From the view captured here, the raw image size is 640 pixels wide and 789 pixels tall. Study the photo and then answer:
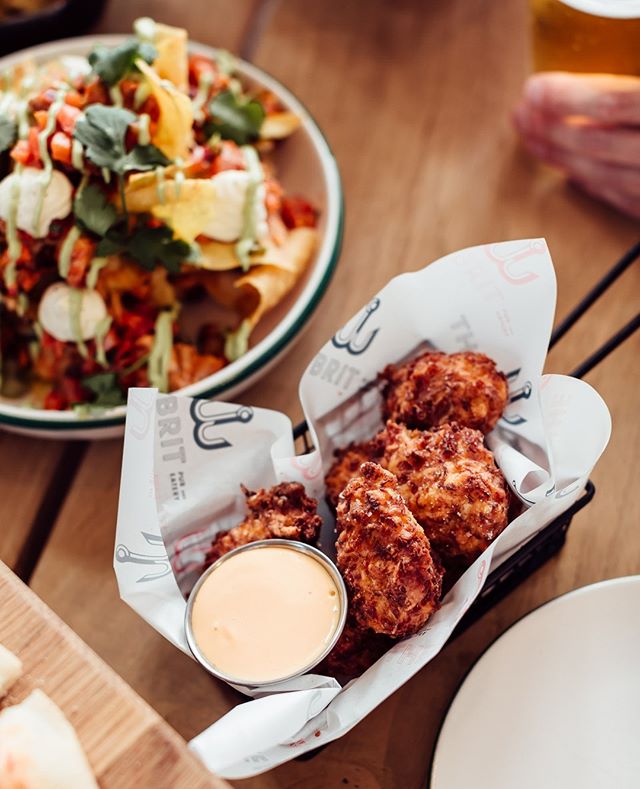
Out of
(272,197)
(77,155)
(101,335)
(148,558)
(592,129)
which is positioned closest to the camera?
(148,558)

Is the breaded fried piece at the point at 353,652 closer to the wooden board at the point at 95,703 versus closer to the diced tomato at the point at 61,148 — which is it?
the wooden board at the point at 95,703

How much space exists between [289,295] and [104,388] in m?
0.42

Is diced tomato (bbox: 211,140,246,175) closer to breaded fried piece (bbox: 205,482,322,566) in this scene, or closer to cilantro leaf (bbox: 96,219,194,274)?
cilantro leaf (bbox: 96,219,194,274)

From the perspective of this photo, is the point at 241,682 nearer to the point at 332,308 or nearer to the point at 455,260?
the point at 455,260

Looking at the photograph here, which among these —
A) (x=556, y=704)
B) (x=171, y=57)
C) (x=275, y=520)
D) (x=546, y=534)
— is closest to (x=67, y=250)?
(x=171, y=57)

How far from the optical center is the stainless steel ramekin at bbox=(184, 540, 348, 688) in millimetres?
1071

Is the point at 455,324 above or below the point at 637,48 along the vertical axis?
below

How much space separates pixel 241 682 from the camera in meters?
1.07

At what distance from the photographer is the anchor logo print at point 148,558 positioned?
1177mm

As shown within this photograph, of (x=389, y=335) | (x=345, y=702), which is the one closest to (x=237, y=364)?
(x=389, y=335)

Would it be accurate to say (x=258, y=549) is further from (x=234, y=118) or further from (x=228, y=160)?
(x=234, y=118)

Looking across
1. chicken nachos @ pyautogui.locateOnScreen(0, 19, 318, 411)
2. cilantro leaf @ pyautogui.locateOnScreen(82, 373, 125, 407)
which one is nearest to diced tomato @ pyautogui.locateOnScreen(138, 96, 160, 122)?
chicken nachos @ pyautogui.locateOnScreen(0, 19, 318, 411)

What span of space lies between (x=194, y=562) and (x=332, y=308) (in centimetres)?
72

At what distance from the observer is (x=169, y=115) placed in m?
1.59
